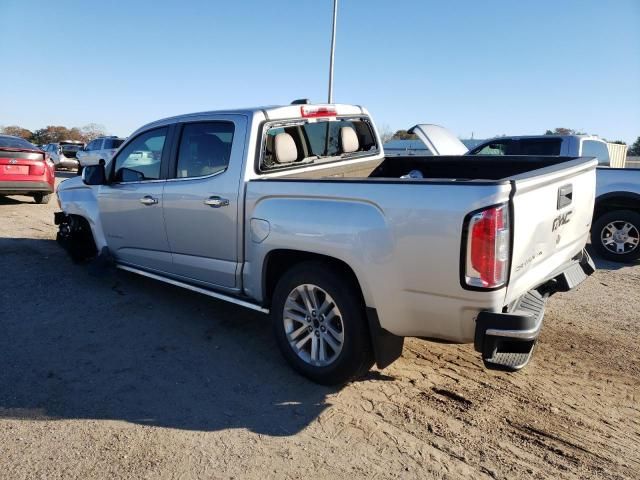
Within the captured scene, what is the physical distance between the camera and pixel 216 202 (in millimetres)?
3959

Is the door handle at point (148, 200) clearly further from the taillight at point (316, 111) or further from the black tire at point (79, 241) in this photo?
the black tire at point (79, 241)

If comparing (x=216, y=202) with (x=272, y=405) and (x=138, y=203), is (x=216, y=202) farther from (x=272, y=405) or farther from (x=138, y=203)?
(x=272, y=405)

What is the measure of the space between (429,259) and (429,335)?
511 millimetres

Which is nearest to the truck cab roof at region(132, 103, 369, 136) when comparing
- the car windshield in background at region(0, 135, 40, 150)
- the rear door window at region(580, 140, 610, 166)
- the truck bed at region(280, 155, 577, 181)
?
the truck bed at region(280, 155, 577, 181)

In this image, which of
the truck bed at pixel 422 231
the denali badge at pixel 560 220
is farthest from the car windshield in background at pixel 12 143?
the denali badge at pixel 560 220

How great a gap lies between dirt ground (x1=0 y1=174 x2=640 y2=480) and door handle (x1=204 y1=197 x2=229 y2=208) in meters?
A: 1.20

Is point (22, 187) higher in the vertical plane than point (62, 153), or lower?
lower

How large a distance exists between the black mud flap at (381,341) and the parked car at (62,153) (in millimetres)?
20492

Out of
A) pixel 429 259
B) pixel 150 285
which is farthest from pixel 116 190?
pixel 429 259

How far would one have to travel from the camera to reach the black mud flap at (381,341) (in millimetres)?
3062

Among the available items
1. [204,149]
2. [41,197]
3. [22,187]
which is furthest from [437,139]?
[41,197]

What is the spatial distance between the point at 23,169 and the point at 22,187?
40 cm

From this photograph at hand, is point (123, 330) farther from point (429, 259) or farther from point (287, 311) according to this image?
point (429, 259)

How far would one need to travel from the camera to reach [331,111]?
474cm
